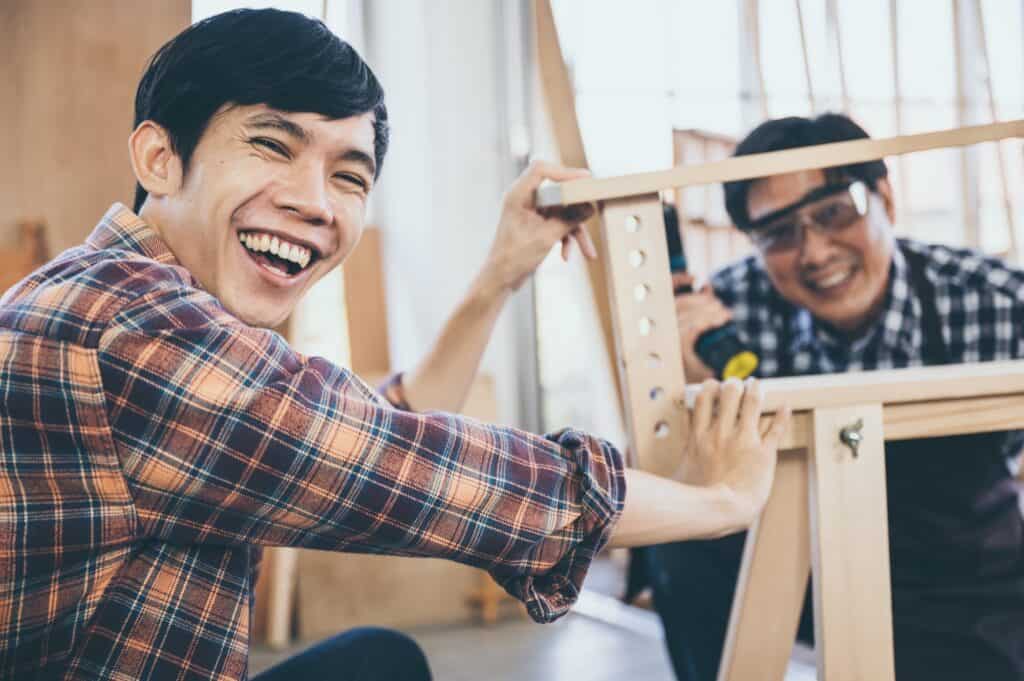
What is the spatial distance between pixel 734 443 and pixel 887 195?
870 millimetres

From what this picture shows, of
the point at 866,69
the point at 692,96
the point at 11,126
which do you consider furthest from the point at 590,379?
the point at 11,126

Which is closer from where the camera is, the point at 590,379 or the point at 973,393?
the point at 973,393

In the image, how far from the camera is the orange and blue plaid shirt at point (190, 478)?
67 centimetres

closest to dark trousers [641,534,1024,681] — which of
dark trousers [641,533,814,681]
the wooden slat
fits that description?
dark trousers [641,533,814,681]

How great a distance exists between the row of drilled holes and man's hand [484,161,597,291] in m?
0.14

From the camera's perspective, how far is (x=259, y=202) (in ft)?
2.93

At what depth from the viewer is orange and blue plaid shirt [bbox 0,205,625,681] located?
2.19ft

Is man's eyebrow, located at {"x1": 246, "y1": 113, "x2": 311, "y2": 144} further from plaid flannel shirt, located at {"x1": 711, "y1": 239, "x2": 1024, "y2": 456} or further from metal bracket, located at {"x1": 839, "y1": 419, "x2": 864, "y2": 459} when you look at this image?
plaid flannel shirt, located at {"x1": 711, "y1": 239, "x2": 1024, "y2": 456}

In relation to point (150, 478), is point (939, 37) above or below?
above

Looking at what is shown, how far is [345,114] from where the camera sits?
91 centimetres

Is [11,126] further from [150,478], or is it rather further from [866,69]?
[866,69]

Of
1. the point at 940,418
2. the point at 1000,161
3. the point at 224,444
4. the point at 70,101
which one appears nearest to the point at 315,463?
the point at 224,444

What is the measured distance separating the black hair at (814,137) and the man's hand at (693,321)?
19cm

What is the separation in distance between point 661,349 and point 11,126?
1.69 m
